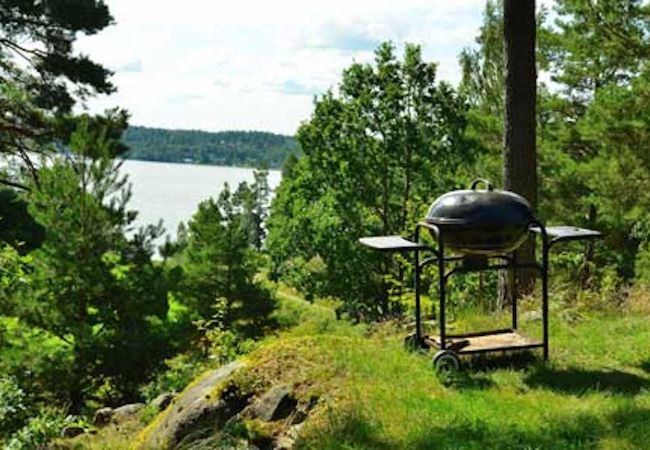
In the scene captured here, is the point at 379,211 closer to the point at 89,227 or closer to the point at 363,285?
the point at 363,285

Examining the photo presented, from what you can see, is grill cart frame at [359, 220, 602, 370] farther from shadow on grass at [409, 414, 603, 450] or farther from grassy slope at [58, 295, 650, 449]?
shadow on grass at [409, 414, 603, 450]

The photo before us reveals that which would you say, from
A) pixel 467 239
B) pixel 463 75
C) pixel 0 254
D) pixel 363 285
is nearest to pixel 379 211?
pixel 363 285

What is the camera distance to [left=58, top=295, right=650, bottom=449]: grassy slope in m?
3.80

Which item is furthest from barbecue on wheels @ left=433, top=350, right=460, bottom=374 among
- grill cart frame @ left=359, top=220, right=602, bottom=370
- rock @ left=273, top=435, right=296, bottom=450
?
rock @ left=273, top=435, right=296, bottom=450

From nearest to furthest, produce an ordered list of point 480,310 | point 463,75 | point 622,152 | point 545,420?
1. point 545,420
2. point 480,310
3. point 622,152
4. point 463,75

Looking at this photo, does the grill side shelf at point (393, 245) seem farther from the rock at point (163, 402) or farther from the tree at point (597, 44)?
the tree at point (597, 44)

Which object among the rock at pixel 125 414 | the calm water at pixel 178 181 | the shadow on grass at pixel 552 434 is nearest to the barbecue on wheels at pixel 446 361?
the shadow on grass at pixel 552 434

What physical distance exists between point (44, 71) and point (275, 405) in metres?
11.0

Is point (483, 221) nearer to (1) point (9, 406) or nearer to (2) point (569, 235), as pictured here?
(2) point (569, 235)

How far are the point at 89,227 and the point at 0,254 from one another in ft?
5.77

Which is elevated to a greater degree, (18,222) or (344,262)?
(18,222)

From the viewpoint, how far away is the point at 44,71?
13453 millimetres

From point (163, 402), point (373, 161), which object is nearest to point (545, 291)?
point (163, 402)

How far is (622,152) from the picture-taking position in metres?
12.1
